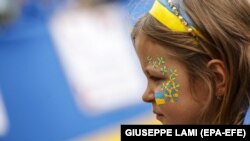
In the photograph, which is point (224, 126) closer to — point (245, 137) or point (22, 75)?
point (245, 137)

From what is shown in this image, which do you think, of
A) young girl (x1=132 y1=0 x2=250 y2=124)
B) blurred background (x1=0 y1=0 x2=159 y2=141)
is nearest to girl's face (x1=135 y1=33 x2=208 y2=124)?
young girl (x1=132 y1=0 x2=250 y2=124)

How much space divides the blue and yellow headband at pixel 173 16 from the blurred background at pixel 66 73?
3.27 metres

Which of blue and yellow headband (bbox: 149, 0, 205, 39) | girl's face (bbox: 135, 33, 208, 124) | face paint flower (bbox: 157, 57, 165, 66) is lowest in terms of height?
girl's face (bbox: 135, 33, 208, 124)

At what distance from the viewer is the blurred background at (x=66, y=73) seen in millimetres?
4598

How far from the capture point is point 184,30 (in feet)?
4.25

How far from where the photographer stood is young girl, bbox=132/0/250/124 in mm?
1283

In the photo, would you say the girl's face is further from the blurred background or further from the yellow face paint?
the blurred background

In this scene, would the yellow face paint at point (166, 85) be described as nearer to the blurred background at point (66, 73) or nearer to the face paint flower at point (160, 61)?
the face paint flower at point (160, 61)

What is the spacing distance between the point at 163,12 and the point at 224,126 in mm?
286

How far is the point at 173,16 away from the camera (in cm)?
131

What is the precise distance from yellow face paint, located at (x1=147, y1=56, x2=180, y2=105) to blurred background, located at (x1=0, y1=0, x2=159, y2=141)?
10.8 ft

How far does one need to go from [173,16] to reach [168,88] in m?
0.16

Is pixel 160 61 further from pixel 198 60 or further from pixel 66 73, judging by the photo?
pixel 66 73

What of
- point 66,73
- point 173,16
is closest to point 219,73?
point 173,16
